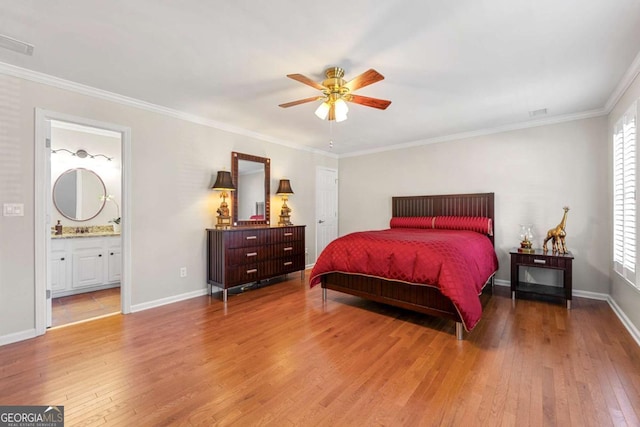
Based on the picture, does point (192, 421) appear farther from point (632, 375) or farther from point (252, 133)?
point (252, 133)

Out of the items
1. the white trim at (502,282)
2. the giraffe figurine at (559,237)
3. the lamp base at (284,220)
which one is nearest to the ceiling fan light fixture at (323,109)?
the lamp base at (284,220)

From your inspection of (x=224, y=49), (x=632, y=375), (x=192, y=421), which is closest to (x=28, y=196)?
(x=224, y=49)

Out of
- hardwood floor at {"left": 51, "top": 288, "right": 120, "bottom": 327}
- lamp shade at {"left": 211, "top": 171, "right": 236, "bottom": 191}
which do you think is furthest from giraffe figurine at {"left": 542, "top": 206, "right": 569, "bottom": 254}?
hardwood floor at {"left": 51, "top": 288, "right": 120, "bottom": 327}

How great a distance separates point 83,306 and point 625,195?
20.7 ft

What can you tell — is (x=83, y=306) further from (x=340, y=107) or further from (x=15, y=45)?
(x=340, y=107)

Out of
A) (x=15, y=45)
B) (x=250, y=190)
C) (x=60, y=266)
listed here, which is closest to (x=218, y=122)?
(x=250, y=190)

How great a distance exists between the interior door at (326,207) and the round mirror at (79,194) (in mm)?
3773

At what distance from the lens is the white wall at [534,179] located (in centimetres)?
379

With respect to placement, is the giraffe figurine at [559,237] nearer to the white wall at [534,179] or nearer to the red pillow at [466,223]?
the white wall at [534,179]

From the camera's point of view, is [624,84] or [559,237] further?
[559,237]

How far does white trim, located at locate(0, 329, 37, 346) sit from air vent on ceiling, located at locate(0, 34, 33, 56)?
247cm

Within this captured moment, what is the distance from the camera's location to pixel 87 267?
421 centimetres

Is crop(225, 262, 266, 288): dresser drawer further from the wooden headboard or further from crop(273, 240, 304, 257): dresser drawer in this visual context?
the wooden headboard

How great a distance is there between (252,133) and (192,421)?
3.96 meters
